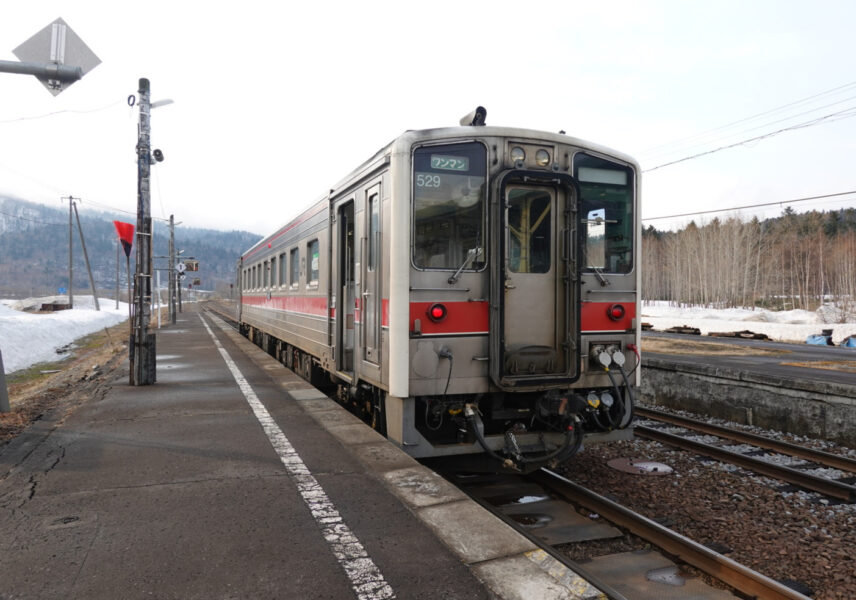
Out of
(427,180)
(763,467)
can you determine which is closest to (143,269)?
(427,180)

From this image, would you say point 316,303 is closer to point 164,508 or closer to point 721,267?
point 164,508

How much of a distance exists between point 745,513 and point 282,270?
9989mm

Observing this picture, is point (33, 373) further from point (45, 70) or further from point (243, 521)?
point (243, 521)

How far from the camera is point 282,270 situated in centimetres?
1265

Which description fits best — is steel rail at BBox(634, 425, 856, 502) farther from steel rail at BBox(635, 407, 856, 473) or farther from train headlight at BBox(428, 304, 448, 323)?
train headlight at BBox(428, 304, 448, 323)

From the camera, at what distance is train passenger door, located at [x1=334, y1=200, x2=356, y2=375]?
7328 mm

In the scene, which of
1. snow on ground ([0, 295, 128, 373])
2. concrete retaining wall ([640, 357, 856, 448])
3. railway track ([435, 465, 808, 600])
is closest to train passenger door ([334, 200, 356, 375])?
railway track ([435, 465, 808, 600])

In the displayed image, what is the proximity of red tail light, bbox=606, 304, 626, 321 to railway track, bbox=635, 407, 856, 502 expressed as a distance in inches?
90.4

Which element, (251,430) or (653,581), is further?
(251,430)

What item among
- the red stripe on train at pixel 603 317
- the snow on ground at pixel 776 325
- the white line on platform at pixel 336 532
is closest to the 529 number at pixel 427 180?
the red stripe on train at pixel 603 317

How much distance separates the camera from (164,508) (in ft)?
13.5

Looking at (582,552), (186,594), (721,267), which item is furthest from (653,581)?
(721,267)

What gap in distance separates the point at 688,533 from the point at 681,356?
10125 millimetres

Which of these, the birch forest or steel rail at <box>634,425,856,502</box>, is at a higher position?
the birch forest
